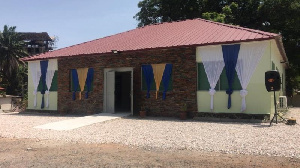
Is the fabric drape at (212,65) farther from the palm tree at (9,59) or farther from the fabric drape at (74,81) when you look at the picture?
the palm tree at (9,59)

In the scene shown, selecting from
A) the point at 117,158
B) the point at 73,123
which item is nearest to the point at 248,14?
the point at 73,123

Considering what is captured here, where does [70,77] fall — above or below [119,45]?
below

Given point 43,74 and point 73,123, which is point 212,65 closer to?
point 73,123

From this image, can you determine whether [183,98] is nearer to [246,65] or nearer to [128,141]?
[246,65]

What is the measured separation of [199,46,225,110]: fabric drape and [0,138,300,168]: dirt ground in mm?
5925

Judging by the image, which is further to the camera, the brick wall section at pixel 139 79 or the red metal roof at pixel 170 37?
the brick wall section at pixel 139 79

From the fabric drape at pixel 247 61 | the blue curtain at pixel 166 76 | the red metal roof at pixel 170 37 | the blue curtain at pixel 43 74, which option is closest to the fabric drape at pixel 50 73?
the blue curtain at pixel 43 74

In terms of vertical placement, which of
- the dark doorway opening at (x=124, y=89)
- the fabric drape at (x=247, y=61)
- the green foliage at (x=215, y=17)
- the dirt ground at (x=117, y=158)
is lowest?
the dirt ground at (x=117, y=158)

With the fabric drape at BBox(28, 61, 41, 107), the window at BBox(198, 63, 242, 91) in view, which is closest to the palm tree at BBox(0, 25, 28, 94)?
the fabric drape at BBox(28, 61, 41, 107)

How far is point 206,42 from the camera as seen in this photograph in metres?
11.9

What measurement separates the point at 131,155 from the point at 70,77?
10.5m

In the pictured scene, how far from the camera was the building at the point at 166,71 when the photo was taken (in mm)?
11312

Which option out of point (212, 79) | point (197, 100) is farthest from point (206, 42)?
point (197, 100)

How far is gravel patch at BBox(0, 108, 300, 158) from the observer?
664 cm
